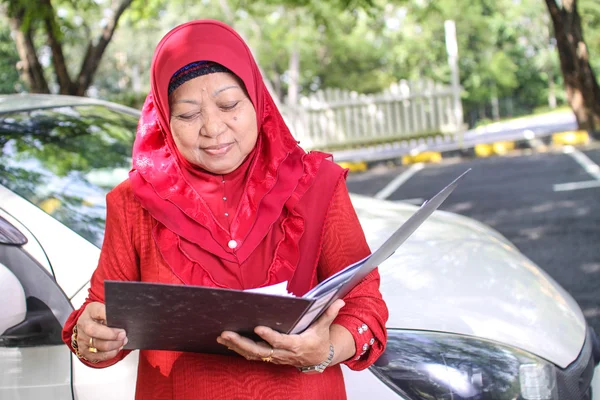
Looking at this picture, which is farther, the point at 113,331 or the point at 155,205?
the point at 155,205

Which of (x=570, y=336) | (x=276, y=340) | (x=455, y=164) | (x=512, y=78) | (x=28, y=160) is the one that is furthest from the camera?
(x=512, y=78)

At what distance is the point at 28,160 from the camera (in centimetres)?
300

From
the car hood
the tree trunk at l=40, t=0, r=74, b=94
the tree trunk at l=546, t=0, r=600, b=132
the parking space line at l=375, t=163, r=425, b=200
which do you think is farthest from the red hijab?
the tree trunk at l=546, t=0, r=600, b=132

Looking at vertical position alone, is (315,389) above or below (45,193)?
below

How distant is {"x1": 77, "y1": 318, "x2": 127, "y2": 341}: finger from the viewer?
1525 mm

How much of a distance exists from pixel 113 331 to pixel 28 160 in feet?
5.56

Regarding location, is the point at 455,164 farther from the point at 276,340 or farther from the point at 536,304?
the point at 276,340

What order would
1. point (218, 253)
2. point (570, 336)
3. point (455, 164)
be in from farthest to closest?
point (455, 164) → point (570, 336) → point (218, 253)

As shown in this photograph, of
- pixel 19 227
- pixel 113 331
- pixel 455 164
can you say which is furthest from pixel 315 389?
pixel 455 164

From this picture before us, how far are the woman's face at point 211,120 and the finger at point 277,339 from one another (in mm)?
392

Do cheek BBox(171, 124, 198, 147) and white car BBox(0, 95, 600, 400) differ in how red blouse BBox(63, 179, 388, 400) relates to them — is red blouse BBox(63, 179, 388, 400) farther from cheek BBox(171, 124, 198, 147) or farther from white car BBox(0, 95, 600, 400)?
white car BBox(0, 95, 600, 400)

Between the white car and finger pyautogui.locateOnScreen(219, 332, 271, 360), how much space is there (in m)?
0.73

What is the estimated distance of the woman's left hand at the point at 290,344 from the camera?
1.47 m

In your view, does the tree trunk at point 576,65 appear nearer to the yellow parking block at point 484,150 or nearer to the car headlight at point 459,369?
the yellow parking block at point 484,150
